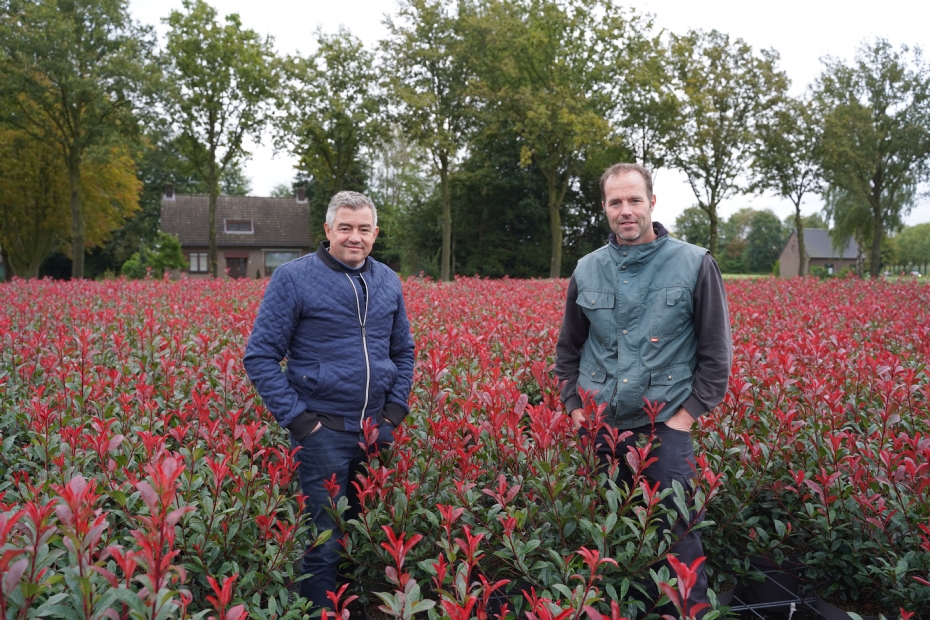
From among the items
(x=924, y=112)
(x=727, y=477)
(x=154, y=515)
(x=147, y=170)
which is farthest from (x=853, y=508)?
(x=147, y=170)

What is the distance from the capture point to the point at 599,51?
36.8 m

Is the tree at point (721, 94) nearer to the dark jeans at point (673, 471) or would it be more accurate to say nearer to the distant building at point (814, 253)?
the dark jeans at point (673, 471)

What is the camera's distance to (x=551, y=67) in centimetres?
3681

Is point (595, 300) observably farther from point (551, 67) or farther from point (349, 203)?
point (551, 67)

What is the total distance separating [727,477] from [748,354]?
1662 mm

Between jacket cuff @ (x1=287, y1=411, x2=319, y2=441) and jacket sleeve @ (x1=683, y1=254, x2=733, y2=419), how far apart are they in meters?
1.68

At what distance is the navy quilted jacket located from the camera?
3.11m

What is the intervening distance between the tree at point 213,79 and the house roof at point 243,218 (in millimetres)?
16474

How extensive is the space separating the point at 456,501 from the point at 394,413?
1.94ft

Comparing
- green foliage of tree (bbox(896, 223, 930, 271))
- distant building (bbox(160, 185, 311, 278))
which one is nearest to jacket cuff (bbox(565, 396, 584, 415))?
distant building (bbox(160, 185, 311, 278))

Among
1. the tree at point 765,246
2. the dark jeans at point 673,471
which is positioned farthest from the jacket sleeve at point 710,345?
the tree at point 765,246

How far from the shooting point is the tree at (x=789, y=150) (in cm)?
3747

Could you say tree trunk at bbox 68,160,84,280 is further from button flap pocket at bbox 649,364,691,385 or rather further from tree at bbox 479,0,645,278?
button flap pocket at bbox 649,364,691,385

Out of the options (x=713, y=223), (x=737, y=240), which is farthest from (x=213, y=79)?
(x=737, y=240)
